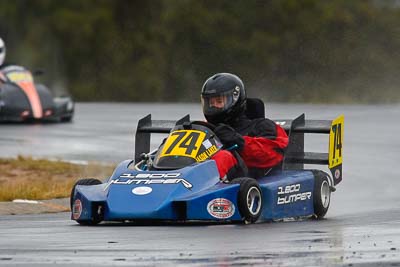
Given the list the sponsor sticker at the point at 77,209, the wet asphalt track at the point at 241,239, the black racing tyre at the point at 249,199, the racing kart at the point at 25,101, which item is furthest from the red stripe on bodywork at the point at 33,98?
the black racing tyre at the point at 249,199

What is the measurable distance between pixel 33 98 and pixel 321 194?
17.9 meters

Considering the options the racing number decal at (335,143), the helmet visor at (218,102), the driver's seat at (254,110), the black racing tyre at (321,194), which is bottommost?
the black racing tyre at (321,194)

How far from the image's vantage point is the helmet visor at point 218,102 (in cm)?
1255

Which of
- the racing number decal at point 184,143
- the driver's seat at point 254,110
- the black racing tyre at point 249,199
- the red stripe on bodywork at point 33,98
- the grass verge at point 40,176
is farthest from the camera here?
the red stripe on bodywork at point 33,98

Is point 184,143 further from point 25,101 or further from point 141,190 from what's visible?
point 25,101

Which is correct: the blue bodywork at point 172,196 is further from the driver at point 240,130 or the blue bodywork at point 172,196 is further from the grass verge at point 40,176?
the grass verge at point 40,176

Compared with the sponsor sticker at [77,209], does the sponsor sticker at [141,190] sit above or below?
above

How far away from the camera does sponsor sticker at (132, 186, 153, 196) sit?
1112 cm

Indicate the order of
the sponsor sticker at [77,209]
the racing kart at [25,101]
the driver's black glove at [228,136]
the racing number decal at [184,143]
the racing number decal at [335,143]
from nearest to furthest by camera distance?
the sponsor sticker at [77,209], the racing number decal at [184,143], the driver's black glove at [228,136], the racing number decal at [335,143], the racing kart at [25,101]

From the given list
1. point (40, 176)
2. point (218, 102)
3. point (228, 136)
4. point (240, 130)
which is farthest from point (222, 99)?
point (40, 176)

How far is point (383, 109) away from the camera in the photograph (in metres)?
33.7

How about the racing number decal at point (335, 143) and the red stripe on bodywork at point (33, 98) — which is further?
the red stripe on bodywork at point (33, 98)

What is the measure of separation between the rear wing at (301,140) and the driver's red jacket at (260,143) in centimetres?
43

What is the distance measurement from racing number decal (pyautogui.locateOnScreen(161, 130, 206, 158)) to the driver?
263 millimetres
